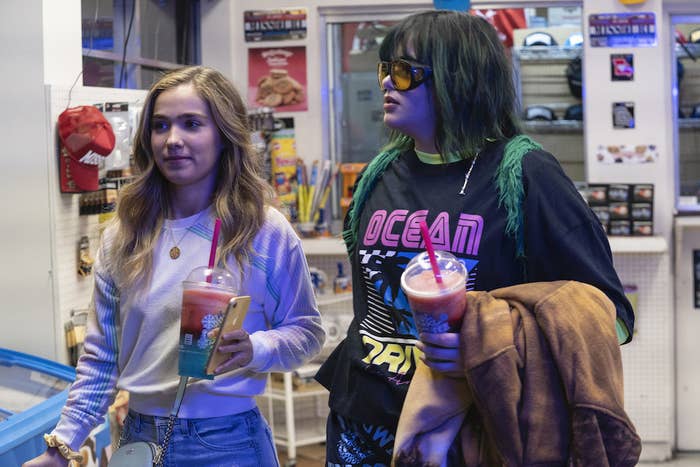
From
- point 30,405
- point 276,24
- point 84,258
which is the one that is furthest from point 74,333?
point 276,24

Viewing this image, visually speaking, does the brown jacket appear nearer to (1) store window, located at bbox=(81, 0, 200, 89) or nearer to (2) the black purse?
(2) the black purse

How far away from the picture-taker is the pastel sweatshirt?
1925 mm

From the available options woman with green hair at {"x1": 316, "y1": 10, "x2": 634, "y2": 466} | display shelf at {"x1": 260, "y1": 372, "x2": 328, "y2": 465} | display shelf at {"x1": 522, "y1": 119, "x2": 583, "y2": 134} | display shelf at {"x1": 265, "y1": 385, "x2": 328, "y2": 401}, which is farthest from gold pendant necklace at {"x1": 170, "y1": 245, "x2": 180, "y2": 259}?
display shelf at {"x1": 522, "y1": 119, "x2": 583, "y2": 134}

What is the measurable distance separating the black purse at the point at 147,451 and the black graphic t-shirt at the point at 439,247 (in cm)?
31

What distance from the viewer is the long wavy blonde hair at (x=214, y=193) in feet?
6.48

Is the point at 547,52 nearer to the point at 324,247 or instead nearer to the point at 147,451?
the point at 324,247

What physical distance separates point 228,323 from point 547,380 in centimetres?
59

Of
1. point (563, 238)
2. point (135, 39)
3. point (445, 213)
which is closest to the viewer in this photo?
point (563, 238)

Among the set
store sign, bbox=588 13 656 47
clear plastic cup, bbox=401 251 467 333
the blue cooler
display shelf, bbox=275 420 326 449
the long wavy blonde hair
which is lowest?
display shelf, bbox=275 420 326 449

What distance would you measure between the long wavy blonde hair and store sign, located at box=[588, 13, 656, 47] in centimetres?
348

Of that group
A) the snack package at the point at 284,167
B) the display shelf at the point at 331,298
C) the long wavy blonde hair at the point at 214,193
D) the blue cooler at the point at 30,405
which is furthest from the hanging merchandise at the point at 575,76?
the long wavy blonde hair at the point at 214,193

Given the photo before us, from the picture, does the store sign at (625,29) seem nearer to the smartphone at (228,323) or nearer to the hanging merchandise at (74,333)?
the hanging merchandise at (74,333)

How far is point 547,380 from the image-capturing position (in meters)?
1.48

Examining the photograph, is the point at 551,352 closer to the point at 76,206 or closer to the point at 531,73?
the point at 76,206
